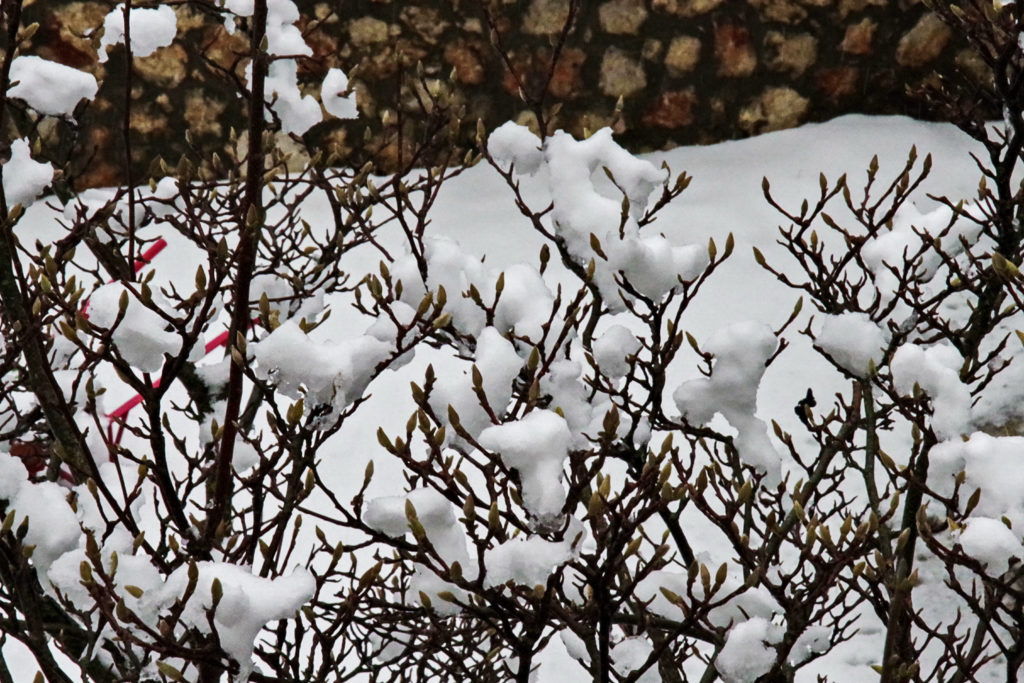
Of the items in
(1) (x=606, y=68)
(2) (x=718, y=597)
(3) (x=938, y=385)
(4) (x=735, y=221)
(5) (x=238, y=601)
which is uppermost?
(1) (x=606, y=68)

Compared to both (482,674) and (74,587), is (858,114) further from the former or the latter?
(74,587)

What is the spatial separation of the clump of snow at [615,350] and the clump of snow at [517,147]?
0.41 m

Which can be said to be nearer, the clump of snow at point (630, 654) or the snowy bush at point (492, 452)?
the snowy bush at point (492, 452)

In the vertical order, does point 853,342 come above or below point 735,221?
below

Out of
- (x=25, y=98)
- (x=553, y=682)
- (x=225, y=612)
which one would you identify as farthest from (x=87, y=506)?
(x=553, y=682)

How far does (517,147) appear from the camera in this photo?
2.08 m

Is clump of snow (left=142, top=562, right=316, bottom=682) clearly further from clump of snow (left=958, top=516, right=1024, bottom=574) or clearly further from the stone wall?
the stone wall

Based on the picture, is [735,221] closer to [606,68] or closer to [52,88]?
[606,68]

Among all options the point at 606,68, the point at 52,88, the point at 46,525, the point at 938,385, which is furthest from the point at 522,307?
the point at 606,68

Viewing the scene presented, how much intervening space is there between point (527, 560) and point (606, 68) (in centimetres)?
507

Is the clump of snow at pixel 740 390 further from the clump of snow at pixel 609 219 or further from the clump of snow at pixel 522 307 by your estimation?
the clump of snow at pixel 522 307

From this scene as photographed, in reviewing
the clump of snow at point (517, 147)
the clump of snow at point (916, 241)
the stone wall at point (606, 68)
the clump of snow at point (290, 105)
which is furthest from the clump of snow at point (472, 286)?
the stone wall at point (606, 68)

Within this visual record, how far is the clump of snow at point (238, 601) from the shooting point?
1340 millimetres

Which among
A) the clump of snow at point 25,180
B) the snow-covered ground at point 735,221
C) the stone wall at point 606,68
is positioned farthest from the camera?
the stone wall at point 606,68
